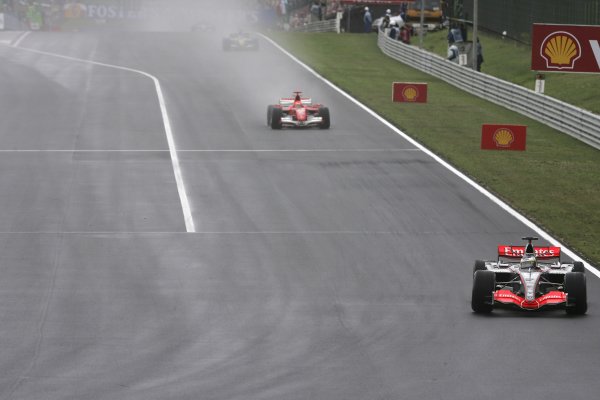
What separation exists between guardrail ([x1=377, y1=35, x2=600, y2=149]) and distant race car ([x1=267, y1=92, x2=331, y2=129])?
281 inches

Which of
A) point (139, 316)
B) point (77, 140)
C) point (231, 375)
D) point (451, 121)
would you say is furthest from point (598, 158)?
point (231, 375)

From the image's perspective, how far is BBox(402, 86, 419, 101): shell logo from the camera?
4519 centimetres

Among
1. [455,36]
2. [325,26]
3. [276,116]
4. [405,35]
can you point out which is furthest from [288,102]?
[325,26]

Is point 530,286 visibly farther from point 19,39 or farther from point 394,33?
point 19,39

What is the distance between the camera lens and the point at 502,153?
34.0 metres

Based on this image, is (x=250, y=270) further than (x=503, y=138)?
No

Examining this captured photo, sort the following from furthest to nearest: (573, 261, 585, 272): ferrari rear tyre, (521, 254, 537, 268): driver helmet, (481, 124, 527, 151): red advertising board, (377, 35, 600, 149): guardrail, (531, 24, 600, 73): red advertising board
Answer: (377, 35, 600, 149): guardrail < (481, 124, 527, 151): red advertising board < (531, 24, 600, 73): red advertising board < (521, 254, 537, 268): driver helmet < (573, 261, 585, 272): ferrari rear tyre

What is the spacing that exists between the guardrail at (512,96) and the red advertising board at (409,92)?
9.53ft

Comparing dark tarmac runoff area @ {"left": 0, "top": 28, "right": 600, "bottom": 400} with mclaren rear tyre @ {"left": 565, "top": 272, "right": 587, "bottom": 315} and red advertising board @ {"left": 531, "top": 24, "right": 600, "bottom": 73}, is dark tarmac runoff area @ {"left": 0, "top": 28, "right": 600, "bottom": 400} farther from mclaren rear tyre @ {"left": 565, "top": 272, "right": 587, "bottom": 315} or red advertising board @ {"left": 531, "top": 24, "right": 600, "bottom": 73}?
red advertising board @ {"left": 531, "top": 24, "right": 600, "bottom": 73}

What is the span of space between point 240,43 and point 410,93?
2229 cm

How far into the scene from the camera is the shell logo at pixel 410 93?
4519 centimetres

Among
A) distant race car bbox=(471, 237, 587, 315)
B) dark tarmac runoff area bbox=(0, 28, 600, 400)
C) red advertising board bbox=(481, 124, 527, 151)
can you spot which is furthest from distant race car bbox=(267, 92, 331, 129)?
distant race car bbox=(471, 237, 587, 315)

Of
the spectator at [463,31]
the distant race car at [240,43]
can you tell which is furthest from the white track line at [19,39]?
the spectator at [463,31]

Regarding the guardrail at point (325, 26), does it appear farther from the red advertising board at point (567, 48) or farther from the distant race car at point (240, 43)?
the red advertising board at point (567, 48)
